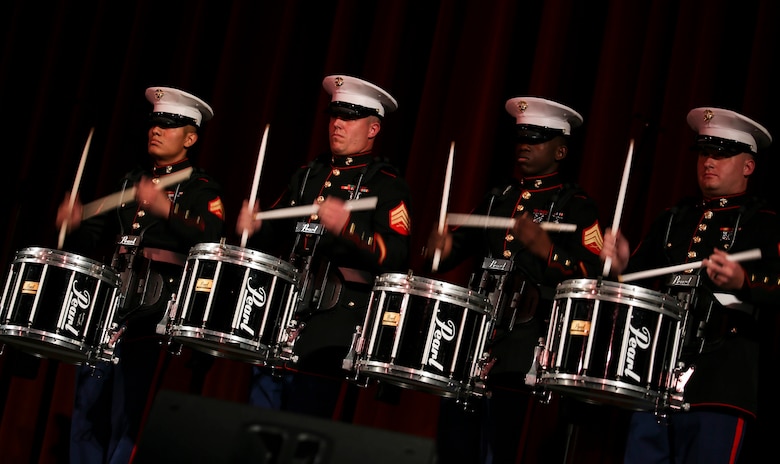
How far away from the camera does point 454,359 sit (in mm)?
3430

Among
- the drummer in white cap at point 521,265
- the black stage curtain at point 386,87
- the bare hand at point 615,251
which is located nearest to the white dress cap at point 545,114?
the drummer in white cap at point 521,265

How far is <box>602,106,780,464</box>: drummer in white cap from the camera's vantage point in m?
3.32

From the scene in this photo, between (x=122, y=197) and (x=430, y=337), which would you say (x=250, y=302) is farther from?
(x=122, y=197)

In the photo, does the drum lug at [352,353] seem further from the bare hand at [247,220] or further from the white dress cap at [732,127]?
the white dress cap at [732,127]

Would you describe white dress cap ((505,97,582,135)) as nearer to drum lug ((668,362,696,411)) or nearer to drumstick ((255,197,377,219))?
drumstick ((255,197,377,219))

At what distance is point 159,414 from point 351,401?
2068mm

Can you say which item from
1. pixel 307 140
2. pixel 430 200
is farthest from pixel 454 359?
pixel 307 140

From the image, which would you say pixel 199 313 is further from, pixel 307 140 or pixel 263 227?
pixel 307 140

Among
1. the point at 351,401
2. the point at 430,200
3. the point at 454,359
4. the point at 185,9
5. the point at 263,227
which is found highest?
the point at 185,9

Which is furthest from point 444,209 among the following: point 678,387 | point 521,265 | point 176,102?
point 176,102

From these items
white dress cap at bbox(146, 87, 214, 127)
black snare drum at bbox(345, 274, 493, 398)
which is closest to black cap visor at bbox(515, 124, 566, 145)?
black snare drum at bbox(345, 274, 493, 398)

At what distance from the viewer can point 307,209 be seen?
12.6 feet

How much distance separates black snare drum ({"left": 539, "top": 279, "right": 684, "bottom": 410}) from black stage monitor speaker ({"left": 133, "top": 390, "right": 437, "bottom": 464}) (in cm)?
106

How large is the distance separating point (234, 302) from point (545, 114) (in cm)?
132
